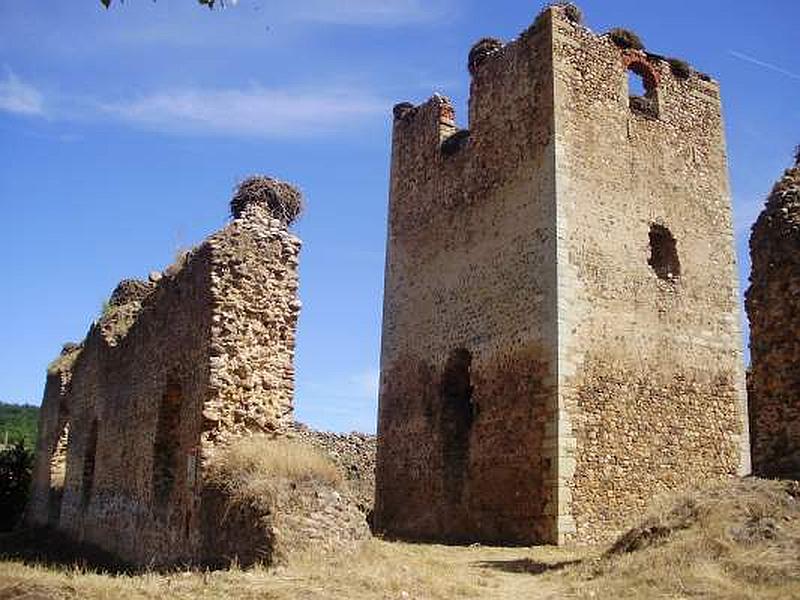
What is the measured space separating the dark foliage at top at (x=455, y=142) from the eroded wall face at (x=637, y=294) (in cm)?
259

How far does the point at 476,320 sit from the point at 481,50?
548 centimetres

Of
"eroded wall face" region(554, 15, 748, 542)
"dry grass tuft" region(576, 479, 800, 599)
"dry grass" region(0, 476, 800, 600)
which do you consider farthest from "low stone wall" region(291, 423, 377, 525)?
"dry grass tuft" region(576, 479, 800, 599)

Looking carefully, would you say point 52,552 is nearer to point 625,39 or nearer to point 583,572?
point 583,572

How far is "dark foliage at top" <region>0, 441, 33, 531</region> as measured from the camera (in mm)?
19516

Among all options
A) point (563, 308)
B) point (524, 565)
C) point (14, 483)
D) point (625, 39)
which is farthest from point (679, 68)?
point (14, 483)

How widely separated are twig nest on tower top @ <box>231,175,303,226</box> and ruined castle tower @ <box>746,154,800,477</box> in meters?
5.59

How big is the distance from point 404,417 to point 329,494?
336 inches

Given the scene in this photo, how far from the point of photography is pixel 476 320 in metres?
15.2

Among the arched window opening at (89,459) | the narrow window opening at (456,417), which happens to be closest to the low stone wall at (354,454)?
the narrow window opening at (456,417)

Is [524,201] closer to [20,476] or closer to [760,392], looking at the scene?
[760,392]

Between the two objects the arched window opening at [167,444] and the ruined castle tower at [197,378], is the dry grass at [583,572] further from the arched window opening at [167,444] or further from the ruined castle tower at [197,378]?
the arched window opening at [167,444]

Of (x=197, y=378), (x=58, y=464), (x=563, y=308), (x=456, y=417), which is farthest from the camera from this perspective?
(x=58, y=464)

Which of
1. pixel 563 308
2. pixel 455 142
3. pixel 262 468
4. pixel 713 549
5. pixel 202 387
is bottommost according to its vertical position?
pixel 713 549

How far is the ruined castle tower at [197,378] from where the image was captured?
29.7ft
